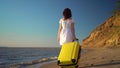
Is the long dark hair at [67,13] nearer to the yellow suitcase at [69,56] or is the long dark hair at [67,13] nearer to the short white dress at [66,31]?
the short white dress at [66,31]

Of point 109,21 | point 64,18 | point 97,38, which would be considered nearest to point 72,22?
point 64,18

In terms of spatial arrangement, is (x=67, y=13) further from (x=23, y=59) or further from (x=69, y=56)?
(x=23, y=59)

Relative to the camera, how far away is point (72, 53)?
582 cm

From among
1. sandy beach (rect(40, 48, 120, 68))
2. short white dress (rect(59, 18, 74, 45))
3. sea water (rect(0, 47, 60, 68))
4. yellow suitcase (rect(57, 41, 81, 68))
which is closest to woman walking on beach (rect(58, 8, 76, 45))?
short white dress (rect(59, 18, 74, 45))

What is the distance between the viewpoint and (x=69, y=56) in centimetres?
575

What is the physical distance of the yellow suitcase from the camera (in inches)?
223

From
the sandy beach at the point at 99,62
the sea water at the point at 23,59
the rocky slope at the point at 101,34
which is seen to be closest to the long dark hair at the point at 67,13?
the sandy beach at the point at 99,62

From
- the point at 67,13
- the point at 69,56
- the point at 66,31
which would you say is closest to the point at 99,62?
the point at 66,31

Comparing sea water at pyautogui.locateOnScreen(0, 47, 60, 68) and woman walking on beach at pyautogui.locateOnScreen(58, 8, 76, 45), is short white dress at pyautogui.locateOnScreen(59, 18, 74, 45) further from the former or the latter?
sea water at pyautogui.locateOnScreen(0, 47, 60, 68)

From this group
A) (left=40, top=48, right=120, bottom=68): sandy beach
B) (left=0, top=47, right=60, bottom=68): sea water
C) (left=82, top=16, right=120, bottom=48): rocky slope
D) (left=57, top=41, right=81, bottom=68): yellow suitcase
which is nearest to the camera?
(left=57, top=41, right=81, bottom=68): yellow suitcase

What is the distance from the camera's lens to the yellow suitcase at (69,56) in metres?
5.65

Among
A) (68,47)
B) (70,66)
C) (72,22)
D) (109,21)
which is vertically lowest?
(70,66)

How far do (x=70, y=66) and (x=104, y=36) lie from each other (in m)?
111

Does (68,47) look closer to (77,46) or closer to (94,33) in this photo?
(77,46)
